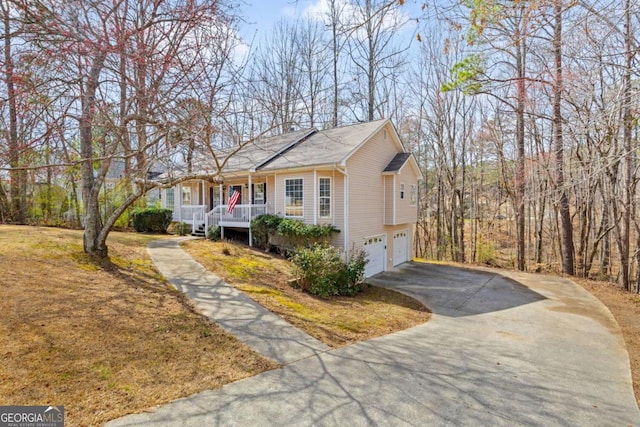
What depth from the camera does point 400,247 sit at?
1750 cm

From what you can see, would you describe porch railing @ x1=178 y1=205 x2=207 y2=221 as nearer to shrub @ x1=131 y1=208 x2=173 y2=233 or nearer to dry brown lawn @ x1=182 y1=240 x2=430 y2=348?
shrub @ x1=131 y1=208 x2=173 y2=233

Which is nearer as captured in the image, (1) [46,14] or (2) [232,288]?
(1) [46,14]

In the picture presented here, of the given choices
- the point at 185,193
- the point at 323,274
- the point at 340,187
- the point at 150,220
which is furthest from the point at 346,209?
the point at 185,193

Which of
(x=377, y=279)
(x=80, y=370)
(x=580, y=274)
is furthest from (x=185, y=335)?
(x=580, y=274)

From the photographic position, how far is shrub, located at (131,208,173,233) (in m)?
18.3

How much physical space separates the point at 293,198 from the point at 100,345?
32.3ft

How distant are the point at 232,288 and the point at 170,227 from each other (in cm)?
1332

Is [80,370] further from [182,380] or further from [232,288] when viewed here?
[232,288]

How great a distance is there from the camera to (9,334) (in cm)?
489

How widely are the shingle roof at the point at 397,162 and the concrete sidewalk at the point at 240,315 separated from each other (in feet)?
31.0

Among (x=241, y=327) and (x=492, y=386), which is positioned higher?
(x=241, y=327)

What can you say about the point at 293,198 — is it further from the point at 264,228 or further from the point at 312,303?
the point at 312,303

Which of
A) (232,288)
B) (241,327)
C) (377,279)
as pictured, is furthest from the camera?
(377,279)

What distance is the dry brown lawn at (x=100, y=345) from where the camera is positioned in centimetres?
389
